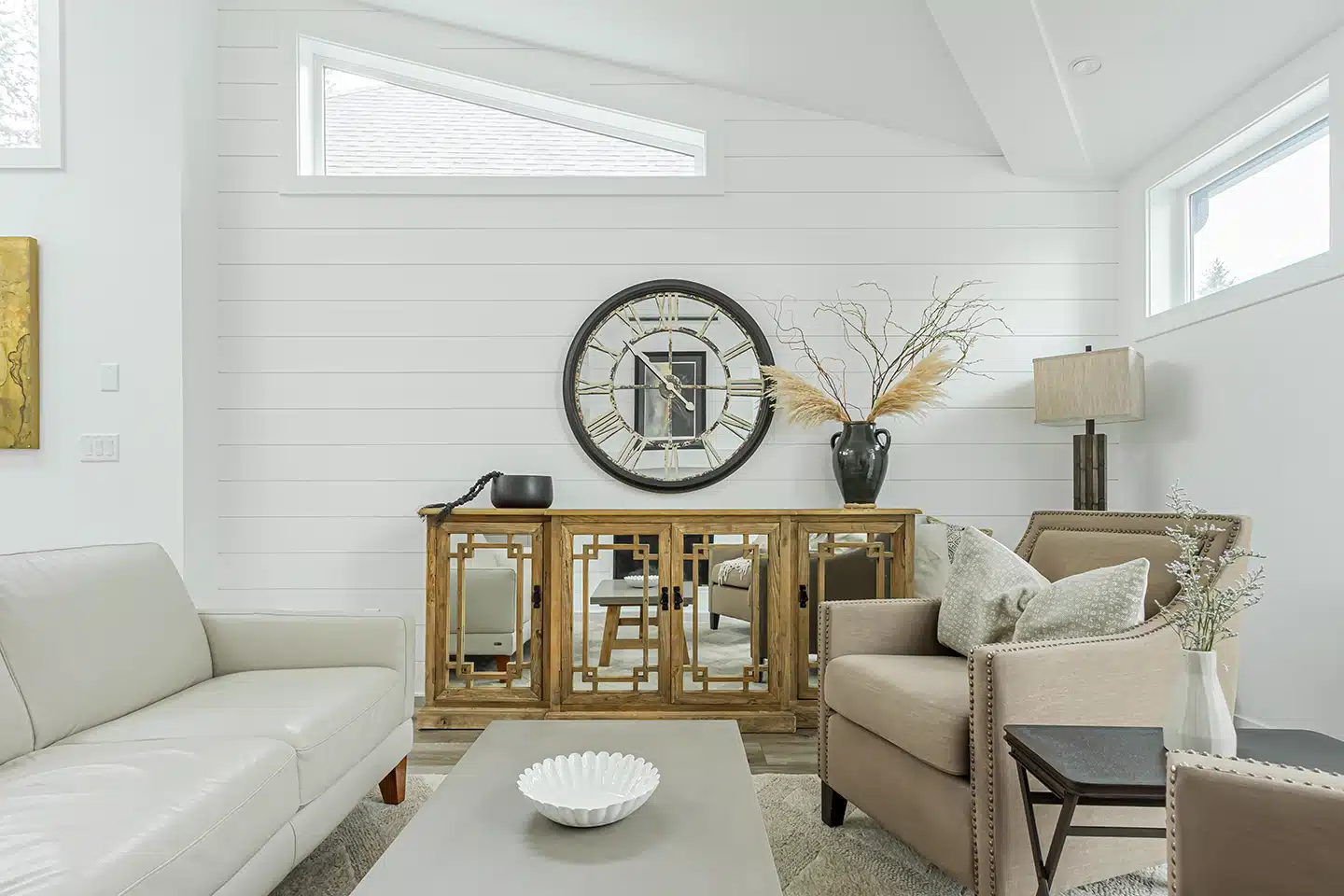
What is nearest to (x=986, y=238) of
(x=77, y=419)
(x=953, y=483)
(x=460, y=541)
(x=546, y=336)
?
(x=953, y=483)

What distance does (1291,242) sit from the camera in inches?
104

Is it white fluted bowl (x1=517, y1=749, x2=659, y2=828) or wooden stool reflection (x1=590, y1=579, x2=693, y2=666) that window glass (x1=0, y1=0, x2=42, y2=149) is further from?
white fluted bowl (x1=517, y1=749, x2=659, y2=828)

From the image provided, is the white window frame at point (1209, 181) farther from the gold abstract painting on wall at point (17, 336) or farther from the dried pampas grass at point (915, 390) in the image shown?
the gold abstract painting on wall at point (17, 336)

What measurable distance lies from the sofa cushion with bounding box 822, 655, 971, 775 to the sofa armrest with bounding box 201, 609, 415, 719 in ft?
4.27

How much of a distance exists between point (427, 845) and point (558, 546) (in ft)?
6.11

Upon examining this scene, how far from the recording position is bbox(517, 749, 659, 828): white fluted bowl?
4.58 feet

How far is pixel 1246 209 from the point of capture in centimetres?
293

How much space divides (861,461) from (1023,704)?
165 centimetres

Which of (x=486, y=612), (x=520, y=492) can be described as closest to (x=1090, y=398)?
(x=520, y=492)

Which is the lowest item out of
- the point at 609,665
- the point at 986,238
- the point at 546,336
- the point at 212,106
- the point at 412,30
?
the point at 609,665

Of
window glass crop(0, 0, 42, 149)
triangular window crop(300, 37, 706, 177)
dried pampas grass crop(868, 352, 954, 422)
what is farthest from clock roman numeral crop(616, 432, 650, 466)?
window glass crop(0, 0, 42, 149)

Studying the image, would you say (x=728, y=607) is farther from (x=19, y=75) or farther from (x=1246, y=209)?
(x=19, y=75)

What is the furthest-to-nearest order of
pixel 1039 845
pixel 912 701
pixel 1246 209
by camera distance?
pixel 1246 209 → pixel 912 701 → pixel 1039 845

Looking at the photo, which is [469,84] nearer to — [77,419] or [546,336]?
[546,336]
